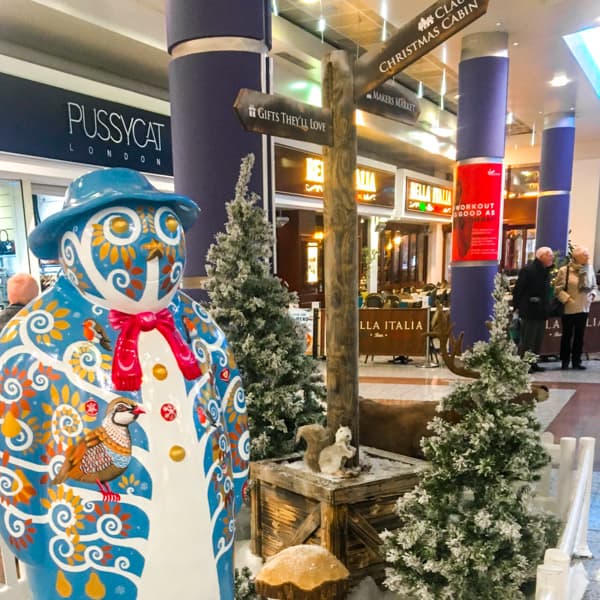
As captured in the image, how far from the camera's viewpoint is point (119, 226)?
129cm

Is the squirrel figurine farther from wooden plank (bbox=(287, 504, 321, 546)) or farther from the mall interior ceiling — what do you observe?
the mall interior ceiling

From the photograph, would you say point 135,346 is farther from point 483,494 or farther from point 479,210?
point 479,210

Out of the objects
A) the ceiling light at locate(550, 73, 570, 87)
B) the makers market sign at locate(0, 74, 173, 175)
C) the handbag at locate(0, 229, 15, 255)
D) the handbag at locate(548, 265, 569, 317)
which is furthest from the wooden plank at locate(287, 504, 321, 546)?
the ceiling light at locate(550, 73, 570, 87)

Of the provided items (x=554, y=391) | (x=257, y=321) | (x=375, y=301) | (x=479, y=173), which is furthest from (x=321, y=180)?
(x=257, y=321)

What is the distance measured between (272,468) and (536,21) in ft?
20.1

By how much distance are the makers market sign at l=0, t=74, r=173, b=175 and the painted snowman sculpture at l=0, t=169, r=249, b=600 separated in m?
4.67

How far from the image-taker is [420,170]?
16000 mm

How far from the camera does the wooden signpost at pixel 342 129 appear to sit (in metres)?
1.93

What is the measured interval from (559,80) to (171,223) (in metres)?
9.45

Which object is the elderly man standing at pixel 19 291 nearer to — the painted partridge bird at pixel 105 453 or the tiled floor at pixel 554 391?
the painted partridge bird at pixel 105 453

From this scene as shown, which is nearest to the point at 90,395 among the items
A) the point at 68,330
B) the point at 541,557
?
the point at 68,330

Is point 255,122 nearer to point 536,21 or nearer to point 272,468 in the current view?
point 272,468

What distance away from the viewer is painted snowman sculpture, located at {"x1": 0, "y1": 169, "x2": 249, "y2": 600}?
125 centimetres

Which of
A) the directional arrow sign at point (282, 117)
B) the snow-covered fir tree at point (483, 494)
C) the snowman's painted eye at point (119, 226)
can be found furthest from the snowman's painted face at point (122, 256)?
the snow-covered fir tree at point (483, 494)
